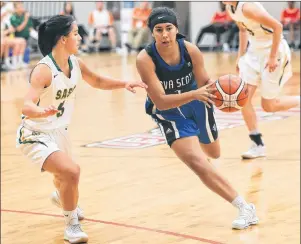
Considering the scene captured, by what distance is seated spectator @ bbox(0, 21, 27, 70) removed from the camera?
21.9 meters

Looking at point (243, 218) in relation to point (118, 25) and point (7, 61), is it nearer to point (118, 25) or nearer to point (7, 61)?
point (7, 61)

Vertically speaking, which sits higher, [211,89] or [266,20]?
[211,89]

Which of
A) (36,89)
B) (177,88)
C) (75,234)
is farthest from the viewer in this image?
(177,88)

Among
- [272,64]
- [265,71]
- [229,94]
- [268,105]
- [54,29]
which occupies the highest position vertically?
[54,29]

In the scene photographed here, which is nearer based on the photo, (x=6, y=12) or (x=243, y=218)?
(x=243, y=218)

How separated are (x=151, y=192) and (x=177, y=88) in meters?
1.75

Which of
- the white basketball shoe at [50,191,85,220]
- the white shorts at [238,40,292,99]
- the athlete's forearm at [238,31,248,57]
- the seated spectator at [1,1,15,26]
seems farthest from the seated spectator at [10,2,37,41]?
the white basketball shoe at [50,191,85,220]

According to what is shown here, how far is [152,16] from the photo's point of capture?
6008 millimetres

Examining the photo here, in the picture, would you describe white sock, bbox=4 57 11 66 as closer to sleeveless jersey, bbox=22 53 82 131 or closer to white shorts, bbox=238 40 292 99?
white shorts, bbox=238 40 292 99

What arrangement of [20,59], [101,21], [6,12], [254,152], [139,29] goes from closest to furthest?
1. [254,152]
2. [6,12]
3. [20,59]
4. [139,29]
5. [101,21]

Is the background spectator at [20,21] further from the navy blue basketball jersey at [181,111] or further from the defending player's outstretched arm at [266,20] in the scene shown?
the navy blue basketball jersey at [181,111]

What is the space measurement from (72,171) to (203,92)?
103cm

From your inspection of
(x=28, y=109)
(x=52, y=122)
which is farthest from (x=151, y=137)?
(x=28, y=109)

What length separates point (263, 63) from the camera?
8859mm
